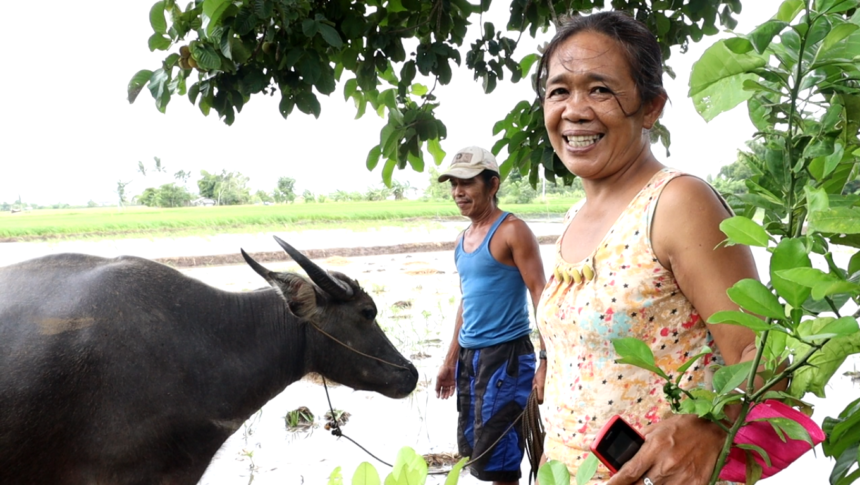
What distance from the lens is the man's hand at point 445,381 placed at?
3055 mm

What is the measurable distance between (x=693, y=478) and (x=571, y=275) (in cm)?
35

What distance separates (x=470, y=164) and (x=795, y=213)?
218 centimetres

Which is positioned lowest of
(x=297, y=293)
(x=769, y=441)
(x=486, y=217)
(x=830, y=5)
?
(x=297, y=293)

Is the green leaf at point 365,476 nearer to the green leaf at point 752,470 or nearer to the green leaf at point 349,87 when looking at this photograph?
the green leaf at point 752,470

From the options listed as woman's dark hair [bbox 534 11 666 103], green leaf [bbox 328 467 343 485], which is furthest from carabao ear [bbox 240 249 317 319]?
green leaf [bbox 328 467 343 485]

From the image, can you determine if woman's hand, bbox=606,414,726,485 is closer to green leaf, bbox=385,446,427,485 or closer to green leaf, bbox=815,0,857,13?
green leaf, bbox=385,446,427,485

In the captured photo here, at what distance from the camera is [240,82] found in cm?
207

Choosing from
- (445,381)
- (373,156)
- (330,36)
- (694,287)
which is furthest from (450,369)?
(694,287)

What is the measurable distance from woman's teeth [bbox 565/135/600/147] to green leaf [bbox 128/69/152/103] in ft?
4.63

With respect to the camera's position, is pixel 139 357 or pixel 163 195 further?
pixel 163 195

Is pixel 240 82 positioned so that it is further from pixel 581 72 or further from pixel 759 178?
pixel 759 178

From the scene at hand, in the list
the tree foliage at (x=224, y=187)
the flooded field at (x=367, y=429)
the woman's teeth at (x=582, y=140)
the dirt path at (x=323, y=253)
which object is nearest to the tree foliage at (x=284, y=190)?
the tree foliage at (x=224, y=187)

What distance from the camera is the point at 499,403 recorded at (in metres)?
2.60

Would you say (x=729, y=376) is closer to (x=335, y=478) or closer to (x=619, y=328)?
(x=619, y=328)
